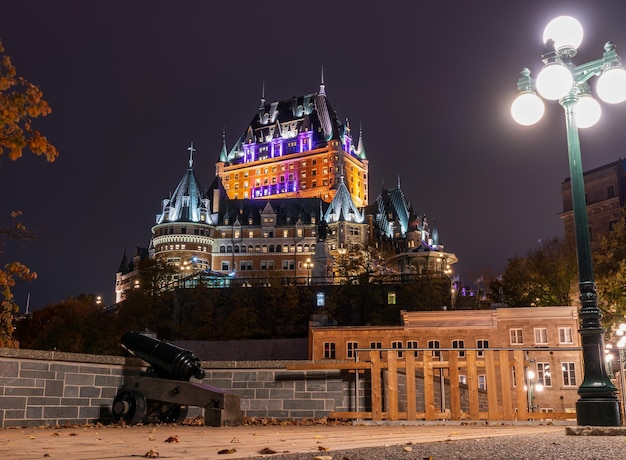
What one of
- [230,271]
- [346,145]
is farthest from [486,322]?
[346,145]

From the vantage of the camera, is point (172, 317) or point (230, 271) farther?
point (230, 271)

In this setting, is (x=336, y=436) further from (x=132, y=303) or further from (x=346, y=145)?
(x=346, y=145)

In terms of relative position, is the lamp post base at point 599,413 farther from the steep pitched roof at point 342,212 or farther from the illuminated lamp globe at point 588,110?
the steep pitched roof at point 342,212

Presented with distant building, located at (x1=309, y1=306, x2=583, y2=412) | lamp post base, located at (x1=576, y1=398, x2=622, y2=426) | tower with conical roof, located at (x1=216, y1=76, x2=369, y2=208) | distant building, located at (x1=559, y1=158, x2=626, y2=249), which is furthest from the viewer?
tower with conical roof, located at (x1=216, y1=76, x2=369, y2=208)

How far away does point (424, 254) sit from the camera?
98.6m

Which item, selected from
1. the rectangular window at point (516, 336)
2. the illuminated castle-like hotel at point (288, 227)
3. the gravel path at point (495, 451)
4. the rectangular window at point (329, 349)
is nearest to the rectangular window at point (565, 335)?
the rectangular window at point (516, 336)

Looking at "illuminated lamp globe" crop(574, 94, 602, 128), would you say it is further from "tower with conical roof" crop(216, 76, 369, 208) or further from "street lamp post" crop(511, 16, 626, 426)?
"tower with conical roof" crop(216, 76, 369, 208)

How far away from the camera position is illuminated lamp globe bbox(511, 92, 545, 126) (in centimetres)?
1191

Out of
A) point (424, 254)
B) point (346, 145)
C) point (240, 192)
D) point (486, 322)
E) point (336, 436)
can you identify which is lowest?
point (336, 436)

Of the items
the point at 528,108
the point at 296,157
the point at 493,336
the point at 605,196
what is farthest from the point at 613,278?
the point at 296,157

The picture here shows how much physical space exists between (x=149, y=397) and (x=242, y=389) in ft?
9.28

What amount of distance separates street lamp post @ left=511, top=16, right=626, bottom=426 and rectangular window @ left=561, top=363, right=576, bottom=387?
34999 mm

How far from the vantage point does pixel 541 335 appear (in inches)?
1780

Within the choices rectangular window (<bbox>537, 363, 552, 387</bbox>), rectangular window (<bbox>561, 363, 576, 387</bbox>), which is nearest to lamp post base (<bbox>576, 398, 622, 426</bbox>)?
rectangular window (<bbox>537, 363, 552, 387</bbox>)
